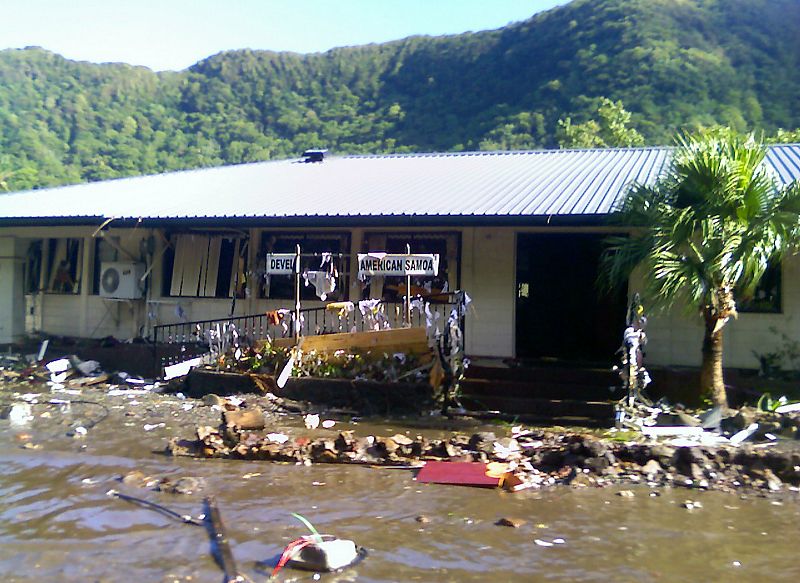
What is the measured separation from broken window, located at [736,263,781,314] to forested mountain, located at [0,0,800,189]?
78.4 ft

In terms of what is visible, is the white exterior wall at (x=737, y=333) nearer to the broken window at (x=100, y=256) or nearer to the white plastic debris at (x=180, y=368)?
the white plastic debris at (x=180, y=368)

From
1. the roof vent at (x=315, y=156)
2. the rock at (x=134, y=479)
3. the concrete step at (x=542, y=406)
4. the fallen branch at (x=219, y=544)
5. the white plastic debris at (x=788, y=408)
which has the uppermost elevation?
the roof vent at (x=315, y=156)

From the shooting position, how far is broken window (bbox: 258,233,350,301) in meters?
13.9

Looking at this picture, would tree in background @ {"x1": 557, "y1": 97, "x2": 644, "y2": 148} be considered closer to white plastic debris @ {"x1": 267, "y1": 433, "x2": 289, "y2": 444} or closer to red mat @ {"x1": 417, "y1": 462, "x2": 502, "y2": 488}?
white plastic debris @ {"x1": 267, "y1": 433, "x2": 289, "y2": 444}

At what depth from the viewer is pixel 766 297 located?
11500 millimetres

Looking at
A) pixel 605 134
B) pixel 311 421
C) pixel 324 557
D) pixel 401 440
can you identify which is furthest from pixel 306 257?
pixel 605 134

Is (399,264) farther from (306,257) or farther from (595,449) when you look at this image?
(595,449)

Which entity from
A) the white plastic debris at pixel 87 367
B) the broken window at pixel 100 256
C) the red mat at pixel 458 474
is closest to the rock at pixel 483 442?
the red mat at pixel 458 474

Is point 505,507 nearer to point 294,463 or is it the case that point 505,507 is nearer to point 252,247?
point 294,463

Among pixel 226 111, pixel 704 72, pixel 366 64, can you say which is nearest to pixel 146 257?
pixel 704 72

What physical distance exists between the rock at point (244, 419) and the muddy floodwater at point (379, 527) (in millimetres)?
809

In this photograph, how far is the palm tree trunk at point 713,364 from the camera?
9865 mm

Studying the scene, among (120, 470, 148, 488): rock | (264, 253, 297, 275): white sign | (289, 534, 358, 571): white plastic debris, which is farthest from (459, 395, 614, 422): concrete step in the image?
(289, 534, 358, 571): white plastic debris

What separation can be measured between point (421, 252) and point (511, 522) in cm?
758
